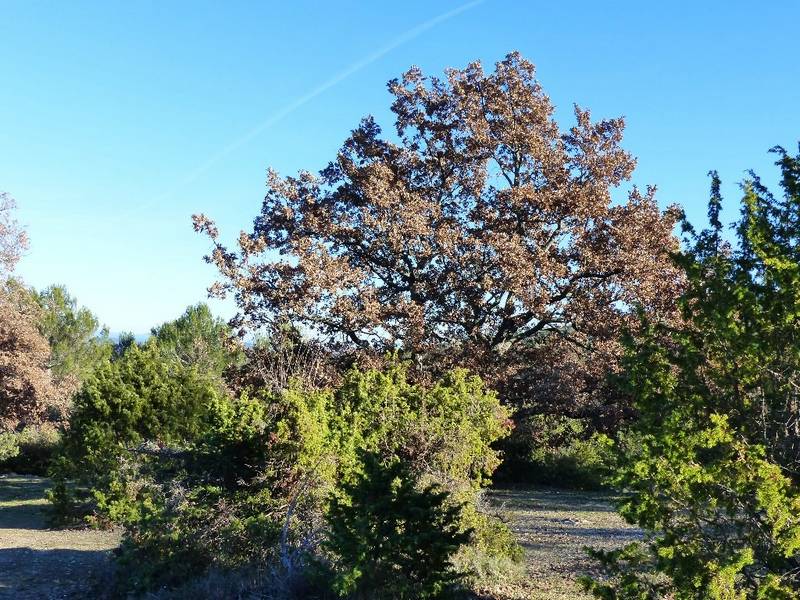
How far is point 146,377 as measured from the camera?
16031mm

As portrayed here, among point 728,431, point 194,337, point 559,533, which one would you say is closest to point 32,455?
point 194,337

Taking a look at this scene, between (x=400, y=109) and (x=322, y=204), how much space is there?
319cm

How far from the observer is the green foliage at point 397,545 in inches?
255

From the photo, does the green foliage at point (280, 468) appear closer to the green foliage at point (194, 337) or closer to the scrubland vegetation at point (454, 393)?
the scrubland vegetation at point (454, 393)

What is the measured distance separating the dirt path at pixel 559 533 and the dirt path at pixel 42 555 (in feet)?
18.3

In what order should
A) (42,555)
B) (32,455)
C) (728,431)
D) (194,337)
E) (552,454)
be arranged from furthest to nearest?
(194,337) < (32,455) < (552,454) < (42,555) < (728,431)

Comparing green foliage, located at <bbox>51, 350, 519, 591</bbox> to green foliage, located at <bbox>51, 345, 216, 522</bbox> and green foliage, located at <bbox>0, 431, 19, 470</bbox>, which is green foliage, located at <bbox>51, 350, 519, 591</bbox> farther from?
green foliage, located at <bbox>0, 431, 19, 470</bbox>

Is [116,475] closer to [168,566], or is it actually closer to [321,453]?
[168,566]

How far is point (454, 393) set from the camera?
33.7ft

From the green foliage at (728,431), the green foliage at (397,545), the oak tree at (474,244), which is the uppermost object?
the oak tree at (474,244)

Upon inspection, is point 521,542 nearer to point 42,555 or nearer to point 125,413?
point 42,555

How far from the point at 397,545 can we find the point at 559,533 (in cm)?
648

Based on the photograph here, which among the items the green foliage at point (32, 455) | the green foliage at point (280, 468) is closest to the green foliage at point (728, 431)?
the green foliage at point (280, 468)

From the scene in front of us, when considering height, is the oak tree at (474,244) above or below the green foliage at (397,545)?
above
